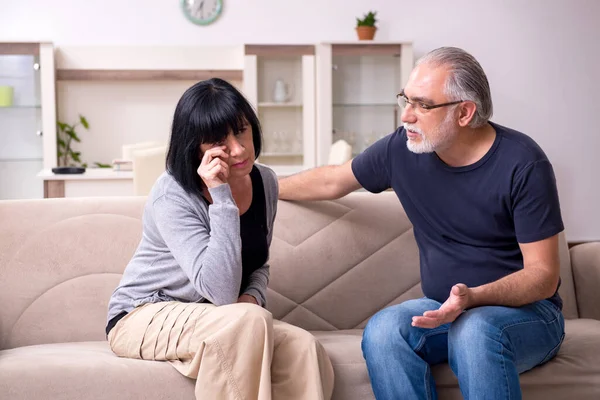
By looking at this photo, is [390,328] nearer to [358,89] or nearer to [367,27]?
[358,89]

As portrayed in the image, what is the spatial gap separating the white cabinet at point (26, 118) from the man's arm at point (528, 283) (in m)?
4.36

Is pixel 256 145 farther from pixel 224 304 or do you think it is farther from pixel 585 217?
pixel 585 217

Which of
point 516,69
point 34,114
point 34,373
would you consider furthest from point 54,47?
point 34,373

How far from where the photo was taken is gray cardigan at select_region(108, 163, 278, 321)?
73.4 inches

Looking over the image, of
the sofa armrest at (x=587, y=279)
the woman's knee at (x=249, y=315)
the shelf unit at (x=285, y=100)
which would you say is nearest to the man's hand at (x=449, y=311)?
the woman's knee at (x=249, y=315)

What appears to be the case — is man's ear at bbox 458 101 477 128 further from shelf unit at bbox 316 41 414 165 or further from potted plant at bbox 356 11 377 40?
potted plant at bbox 356 11 377 40

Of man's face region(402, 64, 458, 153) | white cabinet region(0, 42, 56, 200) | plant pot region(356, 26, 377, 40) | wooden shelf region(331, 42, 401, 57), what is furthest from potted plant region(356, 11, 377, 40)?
man's face region(402, 64, 458, 153)

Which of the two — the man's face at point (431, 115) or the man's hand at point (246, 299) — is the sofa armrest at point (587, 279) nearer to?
the man's face at point (431, 115)

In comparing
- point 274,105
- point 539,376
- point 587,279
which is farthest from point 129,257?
point 274,105

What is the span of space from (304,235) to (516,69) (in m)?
4.50

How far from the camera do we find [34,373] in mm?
1860

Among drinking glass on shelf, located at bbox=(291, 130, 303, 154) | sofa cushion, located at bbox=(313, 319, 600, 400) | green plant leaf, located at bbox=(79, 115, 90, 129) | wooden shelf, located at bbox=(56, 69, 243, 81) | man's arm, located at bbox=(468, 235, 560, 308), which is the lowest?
sofa cushion, located at bbox=(313, 319, 600, 400)

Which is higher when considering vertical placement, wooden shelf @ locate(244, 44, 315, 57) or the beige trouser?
wooden shelf @ locate(244, 44, 315, 57)

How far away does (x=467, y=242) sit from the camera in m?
2.06
